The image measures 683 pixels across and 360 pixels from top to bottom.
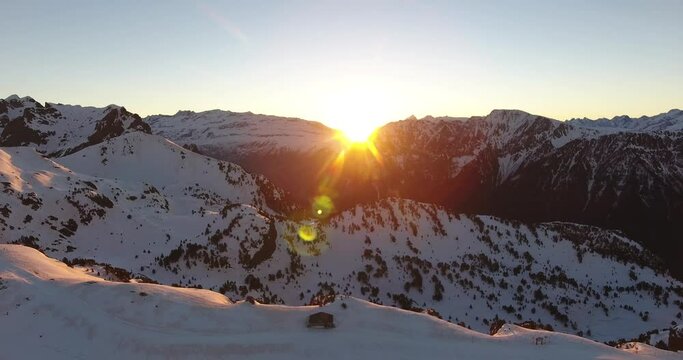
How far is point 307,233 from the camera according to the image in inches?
2216

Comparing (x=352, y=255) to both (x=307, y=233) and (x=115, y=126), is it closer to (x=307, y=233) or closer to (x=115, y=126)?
(x=307, y=233)

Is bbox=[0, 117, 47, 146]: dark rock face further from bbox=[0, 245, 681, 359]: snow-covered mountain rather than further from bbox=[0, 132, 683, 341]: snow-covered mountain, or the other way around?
bbox=[0, 245, 681, 359]: snow-covered mountain

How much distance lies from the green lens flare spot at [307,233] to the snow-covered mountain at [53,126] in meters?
110

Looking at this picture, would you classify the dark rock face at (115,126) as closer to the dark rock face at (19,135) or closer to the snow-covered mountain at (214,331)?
the dark rock face at (19,135)

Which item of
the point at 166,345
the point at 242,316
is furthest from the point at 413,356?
the point at 166,345

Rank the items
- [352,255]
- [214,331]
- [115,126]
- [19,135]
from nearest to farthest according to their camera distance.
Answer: [214,331]
[352,255]
[115,126]
[19,135]

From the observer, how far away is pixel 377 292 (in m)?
46.2

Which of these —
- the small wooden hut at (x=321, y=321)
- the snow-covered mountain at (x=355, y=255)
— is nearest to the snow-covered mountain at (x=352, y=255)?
the snow-covered mountain at (x=355, y=255)

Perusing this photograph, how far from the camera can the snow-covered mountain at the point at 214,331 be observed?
2086 cm

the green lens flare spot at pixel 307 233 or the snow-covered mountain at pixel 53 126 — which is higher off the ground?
the snow-covered mountain at pixel 53 126

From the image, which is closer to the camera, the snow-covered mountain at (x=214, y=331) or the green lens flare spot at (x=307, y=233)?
the snow-covered mountain at (x=214, y=331)

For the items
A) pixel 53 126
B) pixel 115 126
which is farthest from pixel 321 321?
pixel 53 126

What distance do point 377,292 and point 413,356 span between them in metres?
25.5

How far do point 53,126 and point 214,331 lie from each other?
197206mm
